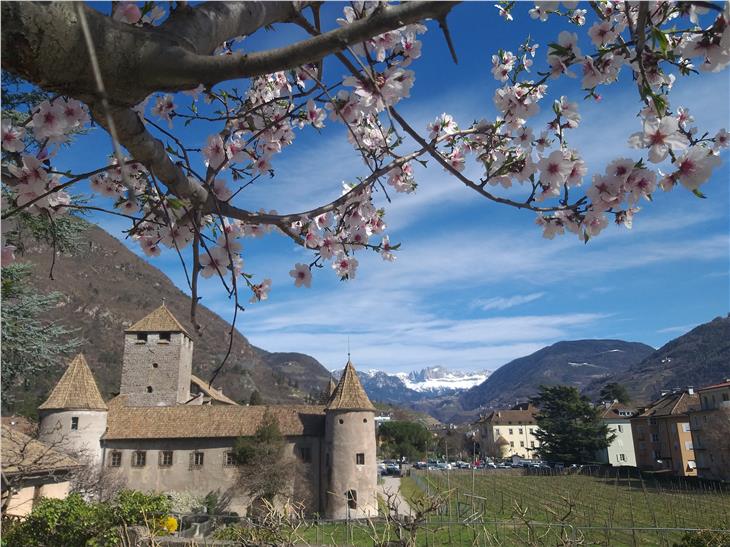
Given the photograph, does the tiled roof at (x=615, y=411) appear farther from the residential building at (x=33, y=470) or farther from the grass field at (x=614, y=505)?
the residential building at (x=33, y=470)

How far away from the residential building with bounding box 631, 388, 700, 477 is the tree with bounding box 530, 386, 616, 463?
343cm

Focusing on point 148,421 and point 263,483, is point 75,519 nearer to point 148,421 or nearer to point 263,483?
point 263,483

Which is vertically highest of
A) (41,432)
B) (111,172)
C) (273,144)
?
(273,144)

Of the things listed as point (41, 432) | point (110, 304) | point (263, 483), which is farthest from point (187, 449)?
point (110, 304)

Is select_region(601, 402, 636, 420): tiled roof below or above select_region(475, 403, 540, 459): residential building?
above

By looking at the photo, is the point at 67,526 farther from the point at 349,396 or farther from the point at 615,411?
the point at 615,411

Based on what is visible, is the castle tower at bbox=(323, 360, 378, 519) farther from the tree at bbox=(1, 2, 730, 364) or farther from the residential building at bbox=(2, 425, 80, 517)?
the tree at bbox=(1, 2, 730, 364)

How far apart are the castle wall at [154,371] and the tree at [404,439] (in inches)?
1592

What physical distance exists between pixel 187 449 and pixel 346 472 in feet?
30.5

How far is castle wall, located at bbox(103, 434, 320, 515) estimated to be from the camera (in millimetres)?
29359

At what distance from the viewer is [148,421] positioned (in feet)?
102

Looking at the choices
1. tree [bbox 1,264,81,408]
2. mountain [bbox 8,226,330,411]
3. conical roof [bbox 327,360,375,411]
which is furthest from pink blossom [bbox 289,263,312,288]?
mountain [bbox 8,226,330,411]

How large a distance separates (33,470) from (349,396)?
744 inches

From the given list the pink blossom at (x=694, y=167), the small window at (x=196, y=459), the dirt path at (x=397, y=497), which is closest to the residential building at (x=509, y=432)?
the dirt path at (x=397, y=497)
